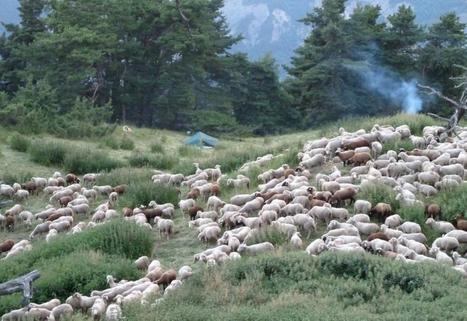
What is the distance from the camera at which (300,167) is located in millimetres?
13078

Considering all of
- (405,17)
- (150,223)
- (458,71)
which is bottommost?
(150,223)

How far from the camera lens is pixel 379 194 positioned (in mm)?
10477

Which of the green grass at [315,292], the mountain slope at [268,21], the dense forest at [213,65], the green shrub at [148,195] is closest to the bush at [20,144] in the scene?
the green shrub at [148,195]

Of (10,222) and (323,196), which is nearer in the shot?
(323,196)

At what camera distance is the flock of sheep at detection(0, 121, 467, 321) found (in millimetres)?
8586

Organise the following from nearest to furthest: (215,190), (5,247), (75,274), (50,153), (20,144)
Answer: (75,274)
(5,247)
(215,190)
(50,153)
(20,144)

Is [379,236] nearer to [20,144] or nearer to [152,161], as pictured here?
[152,161]

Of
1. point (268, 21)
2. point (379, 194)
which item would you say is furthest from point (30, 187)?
point (268, 21)

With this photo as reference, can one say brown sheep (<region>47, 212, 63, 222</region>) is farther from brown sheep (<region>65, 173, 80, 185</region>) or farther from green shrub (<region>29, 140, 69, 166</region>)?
green shrub (<region>29, 140, 69, 166</region>)

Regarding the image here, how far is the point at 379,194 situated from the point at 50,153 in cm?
1017

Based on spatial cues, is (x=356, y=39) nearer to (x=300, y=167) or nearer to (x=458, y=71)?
(x=458, y=71)

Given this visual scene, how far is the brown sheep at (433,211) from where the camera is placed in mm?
9914

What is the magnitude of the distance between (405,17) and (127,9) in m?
14.8

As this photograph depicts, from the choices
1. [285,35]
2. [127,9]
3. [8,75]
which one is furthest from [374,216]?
[285,35]
